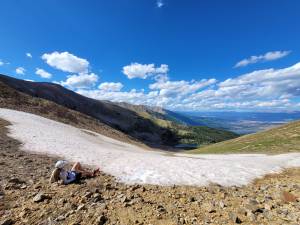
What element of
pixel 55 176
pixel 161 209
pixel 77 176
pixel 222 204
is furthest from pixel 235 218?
pixel 55 176

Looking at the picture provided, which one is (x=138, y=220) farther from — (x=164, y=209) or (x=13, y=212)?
(x=13, y=212)

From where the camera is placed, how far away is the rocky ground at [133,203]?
30.0 feet

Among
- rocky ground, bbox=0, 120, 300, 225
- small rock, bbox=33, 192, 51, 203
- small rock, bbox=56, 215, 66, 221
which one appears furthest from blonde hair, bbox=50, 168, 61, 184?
small rock, bbox=56, 215, 66, 221

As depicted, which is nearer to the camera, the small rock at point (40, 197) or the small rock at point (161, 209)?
the small rock at point (161, 209)

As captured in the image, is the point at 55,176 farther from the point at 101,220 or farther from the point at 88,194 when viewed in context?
the point at 101,220

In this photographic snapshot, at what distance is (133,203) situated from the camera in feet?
34.7

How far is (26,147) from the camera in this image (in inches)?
893

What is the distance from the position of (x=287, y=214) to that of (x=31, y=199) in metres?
11.7

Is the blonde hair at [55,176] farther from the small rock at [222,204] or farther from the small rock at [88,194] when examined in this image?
the small rock at [222,204]

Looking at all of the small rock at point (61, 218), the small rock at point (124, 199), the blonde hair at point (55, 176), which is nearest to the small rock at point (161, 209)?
the small rock at point (124, 199)

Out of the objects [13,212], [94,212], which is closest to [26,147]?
[13,212]

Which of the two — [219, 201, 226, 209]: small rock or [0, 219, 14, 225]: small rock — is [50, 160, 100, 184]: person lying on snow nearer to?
[0, 219, 14, 225]: small rock

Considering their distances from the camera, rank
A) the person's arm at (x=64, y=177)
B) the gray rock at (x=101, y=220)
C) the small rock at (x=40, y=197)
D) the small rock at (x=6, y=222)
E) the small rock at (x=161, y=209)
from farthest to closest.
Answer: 1. the person's arm at (x=64, y=177)
2. the small rock at (x=40, y=197)
3. the small rock at (x=161, y=209)
4. the gray rock at (x=101, y=220)
5. the small rock at (x=6, y=222)

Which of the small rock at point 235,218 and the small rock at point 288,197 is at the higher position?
the small rock at point 288,197
